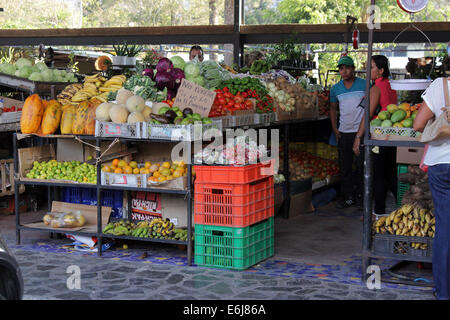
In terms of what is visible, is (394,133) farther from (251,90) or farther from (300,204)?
(300,204)

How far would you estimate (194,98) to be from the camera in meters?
6.53

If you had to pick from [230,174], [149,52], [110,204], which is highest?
[149,52]

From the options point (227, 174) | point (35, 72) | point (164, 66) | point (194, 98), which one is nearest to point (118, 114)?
point (194, 98)

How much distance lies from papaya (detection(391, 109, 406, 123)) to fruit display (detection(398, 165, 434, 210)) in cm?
88

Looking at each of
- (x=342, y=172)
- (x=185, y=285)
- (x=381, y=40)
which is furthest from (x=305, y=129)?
(x=185, y=285)

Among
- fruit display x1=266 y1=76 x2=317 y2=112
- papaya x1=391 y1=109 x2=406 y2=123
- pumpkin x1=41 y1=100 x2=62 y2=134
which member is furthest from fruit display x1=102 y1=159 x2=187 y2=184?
fruit display x1=266 y1=76 x2=317 y2=112

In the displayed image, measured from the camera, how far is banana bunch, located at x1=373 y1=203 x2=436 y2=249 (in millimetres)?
5465

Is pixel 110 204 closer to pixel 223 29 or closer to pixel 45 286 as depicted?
pixel 45 286

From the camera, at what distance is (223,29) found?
1228 cm

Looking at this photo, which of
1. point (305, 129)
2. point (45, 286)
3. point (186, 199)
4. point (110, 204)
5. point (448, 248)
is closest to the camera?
point (448, 248)

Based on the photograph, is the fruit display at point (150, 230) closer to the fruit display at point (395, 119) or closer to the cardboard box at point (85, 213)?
the cardboard box at point (85, 213)

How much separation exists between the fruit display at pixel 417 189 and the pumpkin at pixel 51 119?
12.5ft

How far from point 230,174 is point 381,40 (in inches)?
278

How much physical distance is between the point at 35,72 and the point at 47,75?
0.62 feet
